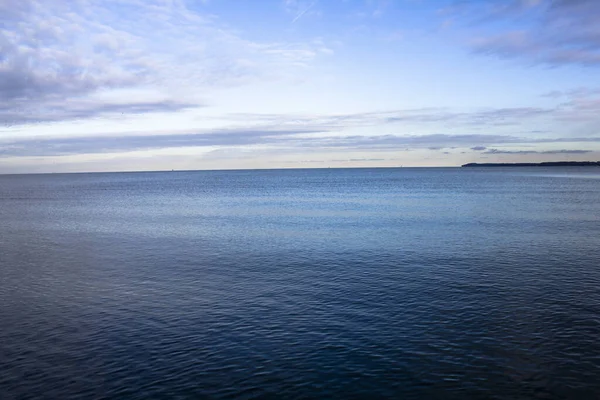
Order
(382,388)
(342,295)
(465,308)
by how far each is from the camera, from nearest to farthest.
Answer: (382,388)
(465,308)
(342,295)

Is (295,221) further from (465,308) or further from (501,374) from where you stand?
(501,374)

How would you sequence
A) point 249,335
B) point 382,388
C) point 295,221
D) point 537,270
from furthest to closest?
1. point 295,221
2. point 537,270
3. point 249,335
4. point 382,388

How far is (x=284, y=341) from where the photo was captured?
2545 centimetres

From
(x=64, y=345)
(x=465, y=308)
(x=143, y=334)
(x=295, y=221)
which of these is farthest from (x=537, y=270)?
(x=295, y=221)

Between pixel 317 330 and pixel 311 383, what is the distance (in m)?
6.11

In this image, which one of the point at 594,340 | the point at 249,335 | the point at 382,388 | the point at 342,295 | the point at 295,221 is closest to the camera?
the point at 382,388

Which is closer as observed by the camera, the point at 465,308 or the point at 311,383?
the point at 311,383

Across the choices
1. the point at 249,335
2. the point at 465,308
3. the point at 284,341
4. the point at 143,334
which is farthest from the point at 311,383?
the point at 465,308

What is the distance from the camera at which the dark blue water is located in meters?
21.0

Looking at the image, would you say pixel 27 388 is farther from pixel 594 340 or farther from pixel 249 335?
pixel 594 340

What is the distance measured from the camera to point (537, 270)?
132ft

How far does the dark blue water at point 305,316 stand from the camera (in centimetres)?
2105

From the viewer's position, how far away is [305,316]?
2933 cm

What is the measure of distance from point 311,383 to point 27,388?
1308cm
